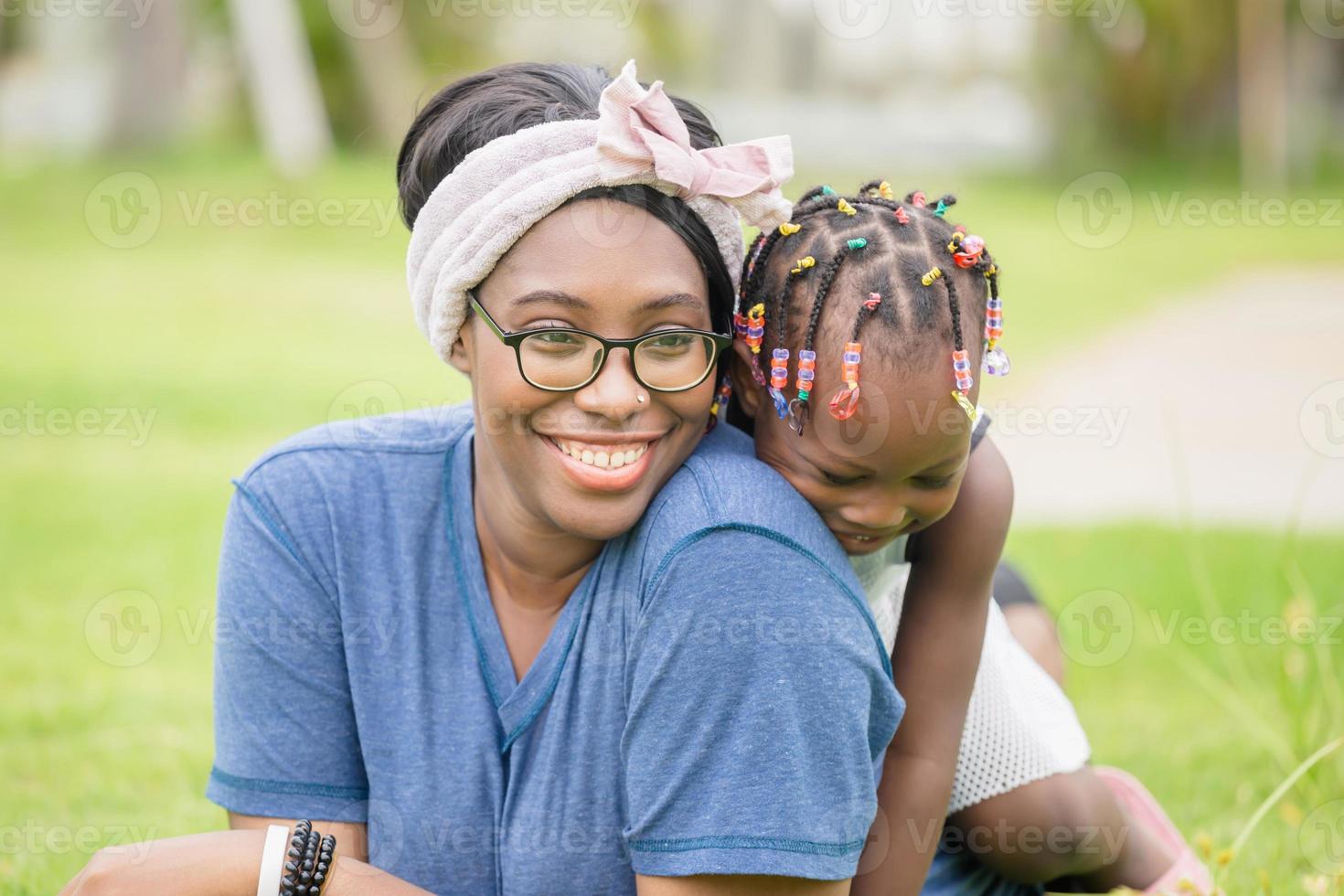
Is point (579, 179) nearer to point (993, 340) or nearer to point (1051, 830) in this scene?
point (993, 340)

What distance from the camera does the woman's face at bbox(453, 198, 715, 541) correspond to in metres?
2.40

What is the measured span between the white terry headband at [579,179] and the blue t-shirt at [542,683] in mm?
406

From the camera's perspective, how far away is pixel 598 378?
7.95 ft

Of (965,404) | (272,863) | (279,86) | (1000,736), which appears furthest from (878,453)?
(279,86)

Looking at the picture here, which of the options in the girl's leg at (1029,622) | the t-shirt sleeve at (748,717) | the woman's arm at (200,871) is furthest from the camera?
the girl's leg at (1029,622)

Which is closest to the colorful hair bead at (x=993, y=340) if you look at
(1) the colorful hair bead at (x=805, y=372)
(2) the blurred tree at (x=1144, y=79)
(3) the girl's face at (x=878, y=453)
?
(3) the girl's face at (x=878, y=453)

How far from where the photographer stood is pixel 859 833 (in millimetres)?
2357

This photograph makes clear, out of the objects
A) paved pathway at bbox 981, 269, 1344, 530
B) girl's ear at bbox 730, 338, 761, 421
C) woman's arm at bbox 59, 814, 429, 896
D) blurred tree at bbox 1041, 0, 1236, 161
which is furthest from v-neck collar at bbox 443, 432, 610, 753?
blurred tree at bbox 1041, 0, 1236, 161

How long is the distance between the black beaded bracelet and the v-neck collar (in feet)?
1.13

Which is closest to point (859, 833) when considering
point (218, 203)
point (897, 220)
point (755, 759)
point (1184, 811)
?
point (755, 759)

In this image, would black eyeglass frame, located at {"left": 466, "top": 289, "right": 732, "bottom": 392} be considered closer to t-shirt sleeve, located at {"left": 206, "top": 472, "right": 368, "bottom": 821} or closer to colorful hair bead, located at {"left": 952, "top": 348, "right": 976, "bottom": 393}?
colorful hair bead, located at {"left": 952, "top": 348, "right": 976, "bottom": 393}

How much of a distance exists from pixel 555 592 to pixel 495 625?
13 centimetres

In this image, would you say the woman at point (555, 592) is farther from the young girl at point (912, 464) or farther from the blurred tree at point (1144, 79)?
the blurred tree at point (1144, 79)

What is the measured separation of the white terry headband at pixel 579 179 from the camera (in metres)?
2.41
